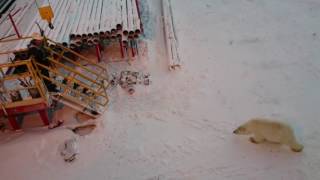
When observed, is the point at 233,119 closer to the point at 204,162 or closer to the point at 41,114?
the point at 204,162

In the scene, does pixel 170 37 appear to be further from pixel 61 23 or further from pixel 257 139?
pixel 257 139

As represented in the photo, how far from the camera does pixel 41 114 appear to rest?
674 centimetres

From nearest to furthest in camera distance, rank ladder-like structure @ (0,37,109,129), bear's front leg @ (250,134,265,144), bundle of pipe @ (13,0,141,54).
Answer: bear's front leg @ (250,134,265,144)
ladder-like structure @ (0,37,109,129)
bundle of pipe @ (13,0,141,54)

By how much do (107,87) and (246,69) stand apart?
3631 millimetres

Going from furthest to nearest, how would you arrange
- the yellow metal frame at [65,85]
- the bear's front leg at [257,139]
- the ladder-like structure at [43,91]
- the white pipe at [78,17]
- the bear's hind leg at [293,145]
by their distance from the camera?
1. the white pipe at [78,17]
2. the ladder-like structure at [43,91]
3. the yellow metal frame at [65,85]
4. the bear's front leg at [257,139]
5. the bear's hind leg at [293,145]

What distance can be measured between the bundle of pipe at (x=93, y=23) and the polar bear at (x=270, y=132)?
390 centimetres

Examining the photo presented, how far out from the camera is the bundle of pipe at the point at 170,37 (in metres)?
8.23

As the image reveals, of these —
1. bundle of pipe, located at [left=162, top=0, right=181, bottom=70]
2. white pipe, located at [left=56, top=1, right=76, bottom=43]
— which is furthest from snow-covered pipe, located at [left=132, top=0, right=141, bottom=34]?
white pipe, located at [left=56, top=1, right=76, bottom=43]

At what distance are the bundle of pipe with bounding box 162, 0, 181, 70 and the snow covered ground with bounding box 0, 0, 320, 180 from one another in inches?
8.3

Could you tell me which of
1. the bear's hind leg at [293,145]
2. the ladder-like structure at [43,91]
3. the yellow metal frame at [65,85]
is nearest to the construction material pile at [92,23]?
the yellow metal frame at [65,85]

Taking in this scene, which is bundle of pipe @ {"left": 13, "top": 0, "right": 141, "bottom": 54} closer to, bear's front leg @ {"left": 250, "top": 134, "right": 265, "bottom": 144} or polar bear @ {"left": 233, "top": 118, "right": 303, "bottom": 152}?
polar bear @ {"left": 233, "top": 118, "right": 303, "bottom": 152}

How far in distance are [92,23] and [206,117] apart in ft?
13.6

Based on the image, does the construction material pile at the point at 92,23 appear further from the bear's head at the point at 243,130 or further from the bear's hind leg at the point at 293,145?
the bear's hind leg at the point at 293,145

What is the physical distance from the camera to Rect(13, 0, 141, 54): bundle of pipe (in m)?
8.03
